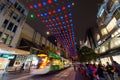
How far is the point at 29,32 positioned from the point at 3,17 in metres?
10.3

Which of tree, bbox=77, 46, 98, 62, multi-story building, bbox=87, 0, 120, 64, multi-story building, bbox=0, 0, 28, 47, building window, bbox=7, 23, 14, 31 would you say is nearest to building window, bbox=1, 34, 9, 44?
multi-story building, bbox=0, 0, 28, 47

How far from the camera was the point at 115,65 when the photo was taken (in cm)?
900

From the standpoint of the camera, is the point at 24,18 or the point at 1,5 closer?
the point at 1,5

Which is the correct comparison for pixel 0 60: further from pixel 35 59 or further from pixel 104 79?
pixel 35 59

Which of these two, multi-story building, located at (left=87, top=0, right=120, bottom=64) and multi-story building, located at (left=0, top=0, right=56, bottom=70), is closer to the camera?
multi-story building, located at (left=0, top=0, right=56, bottom=70)

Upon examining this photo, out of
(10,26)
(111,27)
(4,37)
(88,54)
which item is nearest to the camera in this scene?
(4,37)

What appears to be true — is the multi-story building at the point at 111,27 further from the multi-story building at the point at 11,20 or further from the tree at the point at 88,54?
the multi-story building at the point at 11,20

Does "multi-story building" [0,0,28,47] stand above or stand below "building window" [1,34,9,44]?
above

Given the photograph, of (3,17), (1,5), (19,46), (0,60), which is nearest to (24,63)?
(19,46)

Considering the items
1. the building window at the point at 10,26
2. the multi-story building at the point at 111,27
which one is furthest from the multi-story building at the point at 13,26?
the multi-story building at the point at 111,27

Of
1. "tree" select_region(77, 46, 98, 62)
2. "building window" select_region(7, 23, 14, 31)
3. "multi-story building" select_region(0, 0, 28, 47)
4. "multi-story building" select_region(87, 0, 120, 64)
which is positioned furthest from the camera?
"tree" select_region(77, 46, 98, 62)

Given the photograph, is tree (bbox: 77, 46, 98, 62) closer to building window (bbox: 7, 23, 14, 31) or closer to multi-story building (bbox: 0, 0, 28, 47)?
multi-story building (bbox: 0, 0, 28, 47)

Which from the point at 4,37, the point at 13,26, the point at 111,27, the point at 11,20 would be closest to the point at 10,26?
Answer: the point at 13,26

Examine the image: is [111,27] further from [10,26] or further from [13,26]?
[10,26]
